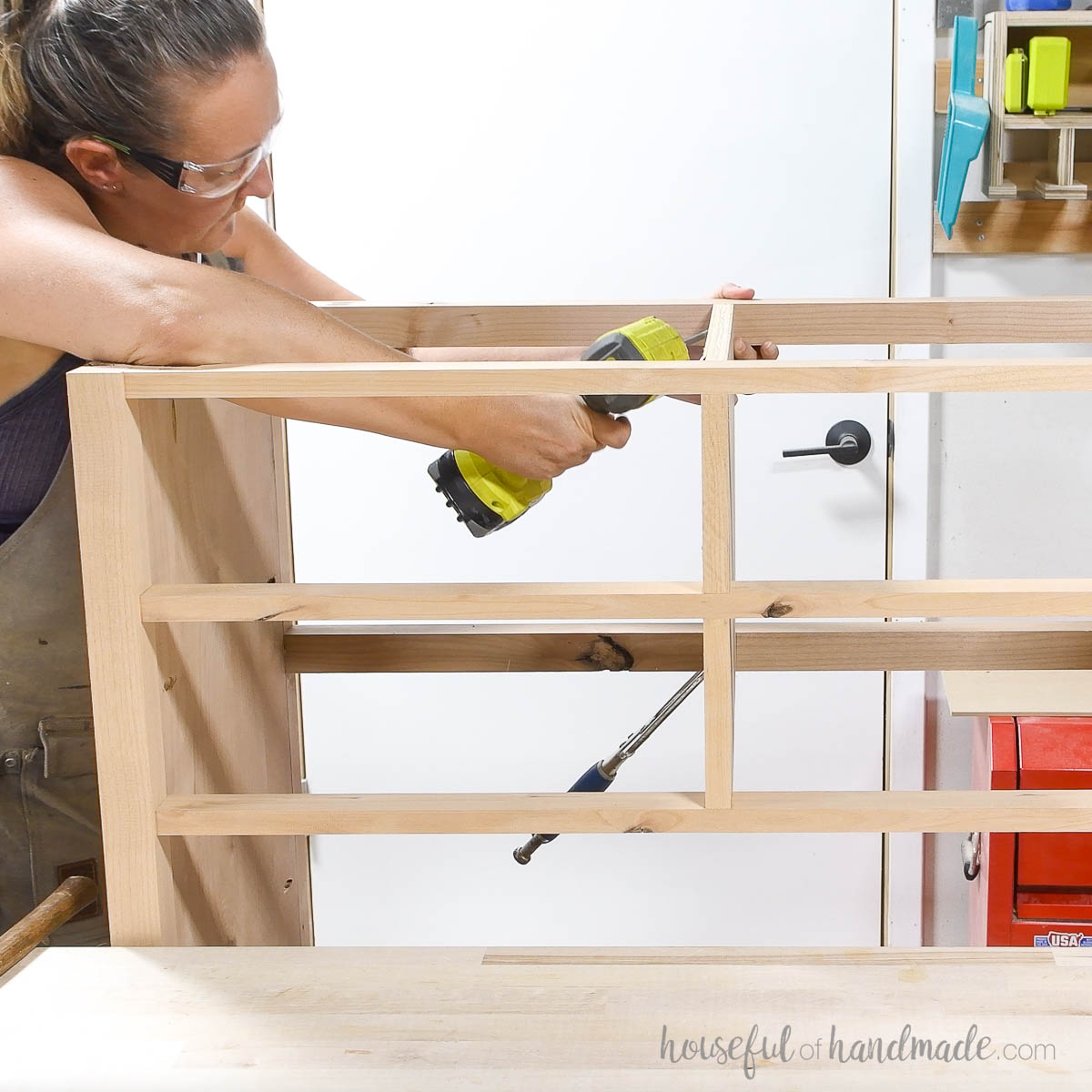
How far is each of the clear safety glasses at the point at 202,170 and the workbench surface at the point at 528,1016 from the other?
597 millimetres

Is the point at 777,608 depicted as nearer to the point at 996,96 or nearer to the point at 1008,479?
the point at 996,96

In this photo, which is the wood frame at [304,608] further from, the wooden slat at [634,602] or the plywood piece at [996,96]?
the plywood piece at [996,96]

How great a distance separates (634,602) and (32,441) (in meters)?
0.53

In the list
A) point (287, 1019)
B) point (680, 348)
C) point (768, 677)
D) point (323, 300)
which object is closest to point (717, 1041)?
point (287, 1019)

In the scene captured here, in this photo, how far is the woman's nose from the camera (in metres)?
1.02

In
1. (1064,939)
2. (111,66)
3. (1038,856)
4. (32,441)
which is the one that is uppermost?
(111,66)

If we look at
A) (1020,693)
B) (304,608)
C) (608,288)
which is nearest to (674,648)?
(304,608)

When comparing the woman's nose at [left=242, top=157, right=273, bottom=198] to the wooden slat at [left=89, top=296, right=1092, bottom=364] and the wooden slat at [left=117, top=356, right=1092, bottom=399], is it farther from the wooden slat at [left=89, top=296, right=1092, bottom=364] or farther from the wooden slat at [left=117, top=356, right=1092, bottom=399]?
the wooden slat at [left=117, top=356, right=1092, bottom=399]

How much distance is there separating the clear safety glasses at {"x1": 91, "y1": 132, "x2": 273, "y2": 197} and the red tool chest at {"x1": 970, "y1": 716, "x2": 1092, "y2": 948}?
128 centimetres

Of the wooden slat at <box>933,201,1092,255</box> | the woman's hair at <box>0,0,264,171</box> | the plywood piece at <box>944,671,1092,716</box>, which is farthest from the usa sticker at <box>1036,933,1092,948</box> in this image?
the woman's hair at <box>0,0,264,171</box>

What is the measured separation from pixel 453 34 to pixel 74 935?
1431 millimetres

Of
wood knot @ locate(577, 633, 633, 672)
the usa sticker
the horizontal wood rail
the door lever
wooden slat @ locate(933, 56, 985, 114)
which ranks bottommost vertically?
the usa sticker

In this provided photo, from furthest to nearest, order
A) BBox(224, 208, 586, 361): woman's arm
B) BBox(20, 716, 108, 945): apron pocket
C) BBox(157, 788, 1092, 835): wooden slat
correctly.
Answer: BBox(224, 208, 586, 361): woman's arm
BBox(20, 716, 108, 945): apron pocket
BBox(157, 788, 1092, 835): wooden slat

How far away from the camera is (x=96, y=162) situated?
96 cm
